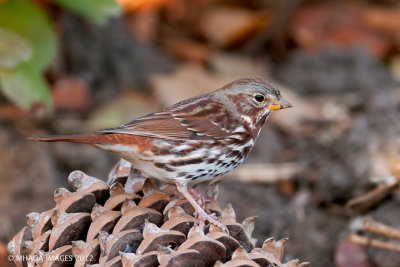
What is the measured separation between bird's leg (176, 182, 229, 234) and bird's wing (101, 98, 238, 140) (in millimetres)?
284

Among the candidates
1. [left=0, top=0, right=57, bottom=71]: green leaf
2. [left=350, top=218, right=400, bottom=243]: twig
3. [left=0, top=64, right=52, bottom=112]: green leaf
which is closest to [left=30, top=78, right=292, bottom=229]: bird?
[left=350, top=218, right=400, bottom=243]: twig

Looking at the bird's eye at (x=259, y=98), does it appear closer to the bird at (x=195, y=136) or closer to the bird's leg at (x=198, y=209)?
the bird at (x=195, y=136)

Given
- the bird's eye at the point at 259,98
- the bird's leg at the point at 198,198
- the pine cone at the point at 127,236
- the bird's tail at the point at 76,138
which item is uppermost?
the bird's eye at the point at 259,98

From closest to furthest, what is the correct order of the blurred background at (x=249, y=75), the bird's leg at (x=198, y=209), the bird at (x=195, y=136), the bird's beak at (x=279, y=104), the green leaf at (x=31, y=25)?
the bird's leg at (x=198, y=209) → the bird at (x=195, y=136) → the bird's beak at (x=279, y=104) → the blurred background at (x=249, y=75) → the green leaf at (x=31, y=25)

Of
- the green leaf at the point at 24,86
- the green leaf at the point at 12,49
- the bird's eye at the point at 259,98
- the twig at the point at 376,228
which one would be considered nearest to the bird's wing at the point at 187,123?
the bird's eye at the point at 259,98

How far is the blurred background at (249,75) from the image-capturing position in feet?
12.5

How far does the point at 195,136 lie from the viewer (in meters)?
3.11

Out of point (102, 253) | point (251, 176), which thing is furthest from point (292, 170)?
point (102, 253)

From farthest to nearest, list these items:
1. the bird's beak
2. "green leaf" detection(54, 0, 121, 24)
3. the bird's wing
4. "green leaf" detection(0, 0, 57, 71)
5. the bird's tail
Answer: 1. "green leaf" detection(0, 0, 57, 71)
2. "green leaf" detection(54, 0, 121, 24)
3. the bird's beak
4. the bird's wing
5. the bird's tail

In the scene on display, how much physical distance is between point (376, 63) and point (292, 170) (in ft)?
4.83

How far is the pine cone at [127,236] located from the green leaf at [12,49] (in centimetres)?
162

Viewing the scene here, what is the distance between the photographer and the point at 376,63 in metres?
5.24

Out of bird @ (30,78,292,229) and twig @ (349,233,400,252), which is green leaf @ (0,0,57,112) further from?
twig @ (349,233,400,252)

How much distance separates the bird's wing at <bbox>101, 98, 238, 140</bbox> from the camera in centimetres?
302
